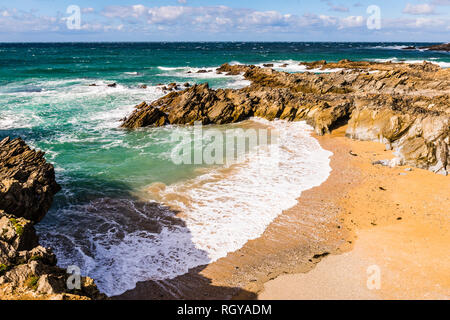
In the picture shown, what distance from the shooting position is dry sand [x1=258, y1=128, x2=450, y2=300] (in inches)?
347

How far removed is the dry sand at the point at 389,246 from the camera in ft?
28.9

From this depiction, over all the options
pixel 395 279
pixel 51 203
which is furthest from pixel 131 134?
pixel 395 279

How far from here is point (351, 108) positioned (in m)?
26.7

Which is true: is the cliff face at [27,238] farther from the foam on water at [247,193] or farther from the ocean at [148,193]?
the foam on water at [247,193]

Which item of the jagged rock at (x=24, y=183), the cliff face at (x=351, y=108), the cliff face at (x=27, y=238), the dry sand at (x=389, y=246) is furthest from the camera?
the cliff face at (x=351, y=108)

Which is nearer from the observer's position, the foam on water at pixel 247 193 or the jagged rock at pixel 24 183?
the jagged rock at pixel 24 183

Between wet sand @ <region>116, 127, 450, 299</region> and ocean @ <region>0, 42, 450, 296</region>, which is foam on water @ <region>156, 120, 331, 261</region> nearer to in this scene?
ocean @ <region>0, 42, 450, 296</region>

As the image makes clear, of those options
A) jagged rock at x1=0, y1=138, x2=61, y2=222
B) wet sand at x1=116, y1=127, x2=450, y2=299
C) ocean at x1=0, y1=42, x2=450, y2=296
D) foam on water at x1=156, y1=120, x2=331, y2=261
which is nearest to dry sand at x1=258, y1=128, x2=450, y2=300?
wet sand at x1=116, y1=127, x2=450, y2=299

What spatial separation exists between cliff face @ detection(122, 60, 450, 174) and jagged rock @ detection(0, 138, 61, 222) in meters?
13.1

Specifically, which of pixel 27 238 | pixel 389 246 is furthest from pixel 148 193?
pixel 389 246

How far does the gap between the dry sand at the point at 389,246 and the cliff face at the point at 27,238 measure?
533 centimetres

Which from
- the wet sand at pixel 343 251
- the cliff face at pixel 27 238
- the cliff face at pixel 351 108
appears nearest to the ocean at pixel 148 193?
the wet sand at pixel 343 251

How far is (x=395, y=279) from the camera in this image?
920cm

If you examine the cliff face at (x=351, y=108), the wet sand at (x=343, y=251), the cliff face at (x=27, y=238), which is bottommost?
the wet sand at (x=343, y=251)
